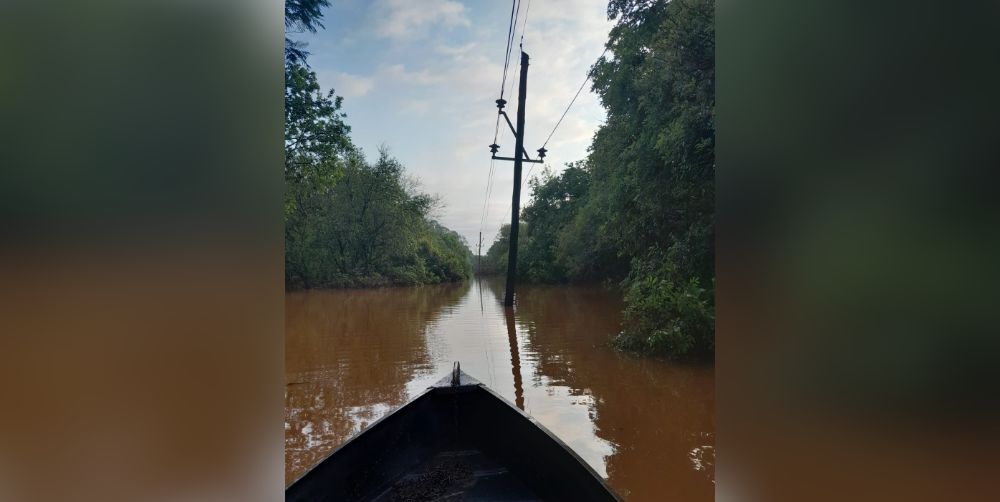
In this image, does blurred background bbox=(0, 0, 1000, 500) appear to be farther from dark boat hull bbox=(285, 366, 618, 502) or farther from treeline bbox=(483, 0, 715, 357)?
treeline bbox=(483, 0, 715, 357)

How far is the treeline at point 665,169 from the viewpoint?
5.26m

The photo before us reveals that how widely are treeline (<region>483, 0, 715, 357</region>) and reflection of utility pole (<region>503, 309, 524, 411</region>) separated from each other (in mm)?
1745

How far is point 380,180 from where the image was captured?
26.4 meters

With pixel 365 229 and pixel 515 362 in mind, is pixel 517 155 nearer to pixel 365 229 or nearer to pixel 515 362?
pixel 515 362

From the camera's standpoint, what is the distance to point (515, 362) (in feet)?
21.0

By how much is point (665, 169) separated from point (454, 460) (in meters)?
5.07

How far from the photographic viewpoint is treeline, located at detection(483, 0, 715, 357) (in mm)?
5258
